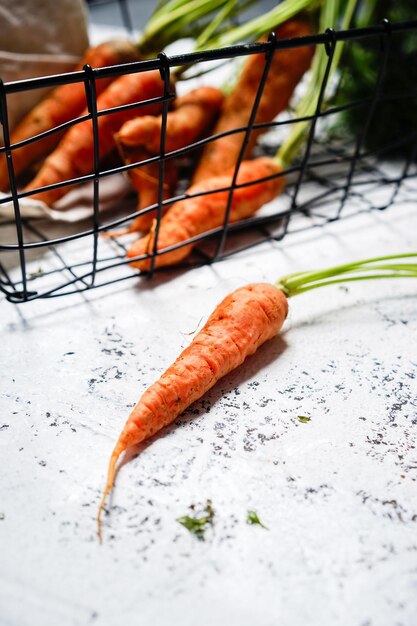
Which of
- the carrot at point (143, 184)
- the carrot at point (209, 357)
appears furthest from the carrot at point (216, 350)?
the carrot at point (143, 184)

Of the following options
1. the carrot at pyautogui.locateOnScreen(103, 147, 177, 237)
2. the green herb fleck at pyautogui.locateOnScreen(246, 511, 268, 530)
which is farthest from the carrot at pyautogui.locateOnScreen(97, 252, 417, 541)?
the carrot at pyautogui.locateOnScreen(103, 147, 177, 237)

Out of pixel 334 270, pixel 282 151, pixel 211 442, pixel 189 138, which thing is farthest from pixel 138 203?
pixel 211 442

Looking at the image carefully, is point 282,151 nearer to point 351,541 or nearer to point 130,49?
point 130,49

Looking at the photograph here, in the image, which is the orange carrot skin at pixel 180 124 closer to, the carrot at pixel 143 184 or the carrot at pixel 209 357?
the carrot at pixel 143 184

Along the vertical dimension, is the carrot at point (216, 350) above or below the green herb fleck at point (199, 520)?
above

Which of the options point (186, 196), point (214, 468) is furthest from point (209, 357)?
point (186, 196)

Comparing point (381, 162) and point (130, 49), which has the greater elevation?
point (130, 49)
